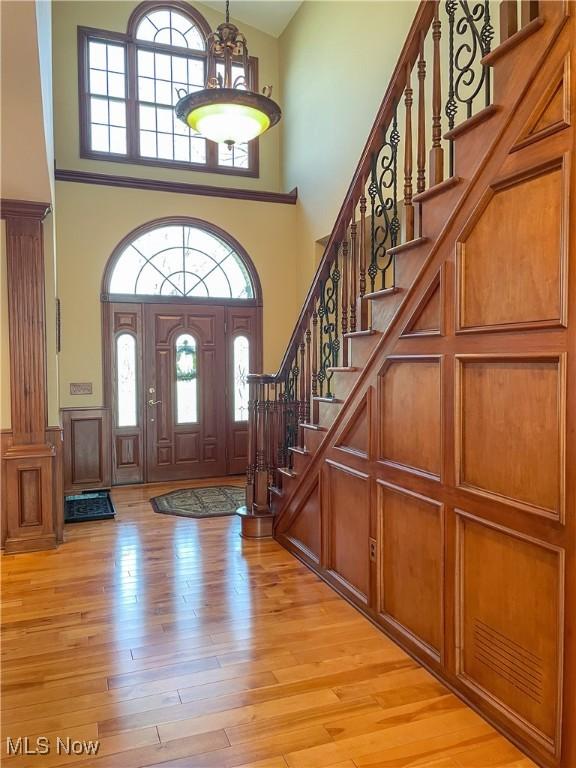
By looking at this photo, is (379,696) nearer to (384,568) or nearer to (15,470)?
(384,568)

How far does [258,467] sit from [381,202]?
95.4 inches

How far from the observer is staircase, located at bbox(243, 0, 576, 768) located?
193 centimetres

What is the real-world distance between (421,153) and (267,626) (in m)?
2.61

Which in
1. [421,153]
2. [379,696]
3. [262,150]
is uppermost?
[262,150]

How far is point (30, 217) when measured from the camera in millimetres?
4387

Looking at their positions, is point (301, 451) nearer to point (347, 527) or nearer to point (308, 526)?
point (308, 526)

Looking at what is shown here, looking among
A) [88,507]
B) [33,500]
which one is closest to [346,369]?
[33,500]

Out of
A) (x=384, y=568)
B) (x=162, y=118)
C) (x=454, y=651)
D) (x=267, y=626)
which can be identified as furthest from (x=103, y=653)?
(x=162, y=118)

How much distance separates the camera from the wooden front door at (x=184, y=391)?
6793 mm

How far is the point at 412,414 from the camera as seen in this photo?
2.77 meters

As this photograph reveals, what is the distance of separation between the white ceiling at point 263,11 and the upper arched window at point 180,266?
2.92 metres

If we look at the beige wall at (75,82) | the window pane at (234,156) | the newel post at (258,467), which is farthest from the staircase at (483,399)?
the window pane at (234,156)

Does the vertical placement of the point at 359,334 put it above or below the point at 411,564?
above

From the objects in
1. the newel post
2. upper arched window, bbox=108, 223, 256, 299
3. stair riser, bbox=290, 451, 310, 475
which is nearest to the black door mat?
the newel post
